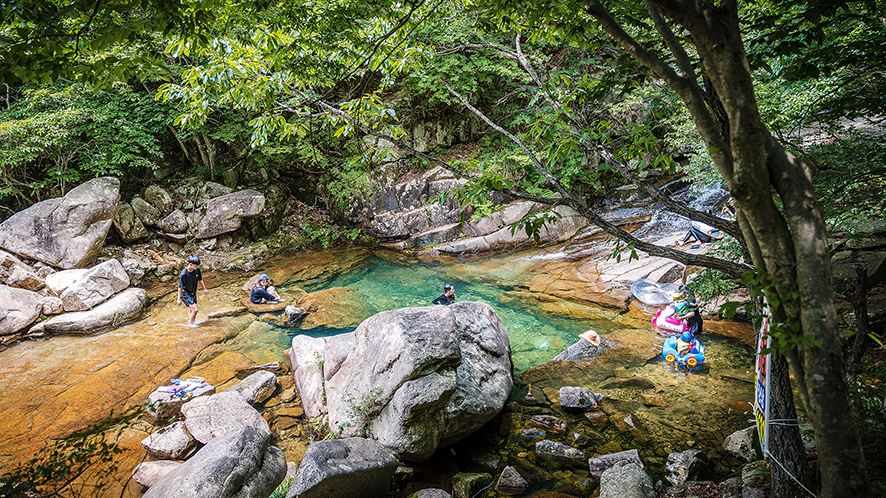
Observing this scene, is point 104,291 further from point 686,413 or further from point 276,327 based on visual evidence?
point 686,413

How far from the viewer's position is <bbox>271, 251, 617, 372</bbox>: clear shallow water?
7.77 meters

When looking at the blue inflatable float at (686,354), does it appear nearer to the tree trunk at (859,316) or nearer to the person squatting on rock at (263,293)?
the tree trunk at (859,316)

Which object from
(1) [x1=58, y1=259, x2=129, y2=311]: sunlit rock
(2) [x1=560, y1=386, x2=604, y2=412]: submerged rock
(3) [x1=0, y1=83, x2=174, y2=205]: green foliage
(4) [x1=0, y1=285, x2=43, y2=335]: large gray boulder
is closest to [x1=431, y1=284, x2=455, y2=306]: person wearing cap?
(2) [x1=560, y1=386, x2=604, y2=412]: submerged rock

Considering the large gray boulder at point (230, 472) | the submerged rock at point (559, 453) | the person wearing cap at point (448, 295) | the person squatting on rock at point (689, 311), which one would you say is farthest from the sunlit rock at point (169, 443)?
the person squatting on rock at point (689, 311)

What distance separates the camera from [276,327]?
8727mm

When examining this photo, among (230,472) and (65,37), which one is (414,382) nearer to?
(230,472)

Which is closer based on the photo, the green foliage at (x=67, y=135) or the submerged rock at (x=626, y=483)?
the submerged rock at (x=626, y=483)

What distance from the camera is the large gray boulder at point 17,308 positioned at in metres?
8.21

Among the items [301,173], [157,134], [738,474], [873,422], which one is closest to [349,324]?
[738,474]

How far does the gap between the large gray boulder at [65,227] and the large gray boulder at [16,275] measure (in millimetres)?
859

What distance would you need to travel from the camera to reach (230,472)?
11.1 ft

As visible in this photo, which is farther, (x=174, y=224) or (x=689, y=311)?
(x=174, y=224)

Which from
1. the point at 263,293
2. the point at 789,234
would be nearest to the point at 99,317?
the point at 263,293

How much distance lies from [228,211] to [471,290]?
9724 mm
